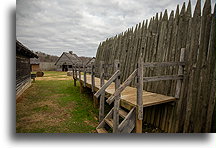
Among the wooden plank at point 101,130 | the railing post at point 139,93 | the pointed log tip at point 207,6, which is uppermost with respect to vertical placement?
the pointed log tip at point 207,6

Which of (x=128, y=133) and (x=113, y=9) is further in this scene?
(x=113, y=9)

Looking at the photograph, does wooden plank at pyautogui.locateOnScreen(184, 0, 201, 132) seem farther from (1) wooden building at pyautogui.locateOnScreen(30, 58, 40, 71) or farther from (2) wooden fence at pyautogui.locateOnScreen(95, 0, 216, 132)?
(1) wooden building at pyautogui.locateOnScreen(30, 58, 40, 71)

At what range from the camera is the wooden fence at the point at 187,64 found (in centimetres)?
218

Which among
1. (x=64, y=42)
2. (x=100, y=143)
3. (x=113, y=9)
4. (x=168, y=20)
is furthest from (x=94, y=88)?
(x=168, y=20)

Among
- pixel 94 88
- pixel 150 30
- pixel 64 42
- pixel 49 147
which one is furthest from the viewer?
pixel 94 88

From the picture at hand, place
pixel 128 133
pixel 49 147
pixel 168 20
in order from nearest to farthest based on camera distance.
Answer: pixel 49 147
pixel 128 133
pixel 168 20

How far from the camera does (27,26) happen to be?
2.58 metres

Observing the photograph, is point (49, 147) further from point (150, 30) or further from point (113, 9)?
point (150, 30)

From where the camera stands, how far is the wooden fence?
2.18 m

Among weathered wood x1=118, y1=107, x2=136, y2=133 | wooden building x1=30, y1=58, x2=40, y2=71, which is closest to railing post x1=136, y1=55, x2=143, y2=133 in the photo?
weathered wood x1=118, y1=107, x2=136, y2=133

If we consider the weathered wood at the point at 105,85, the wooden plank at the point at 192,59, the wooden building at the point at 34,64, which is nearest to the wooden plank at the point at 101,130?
the weathered wood at the point at 105,85

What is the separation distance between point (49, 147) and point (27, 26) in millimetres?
2436

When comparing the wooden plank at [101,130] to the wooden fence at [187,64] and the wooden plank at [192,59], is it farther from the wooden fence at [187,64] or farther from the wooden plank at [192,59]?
the wooden plank at [192,59]

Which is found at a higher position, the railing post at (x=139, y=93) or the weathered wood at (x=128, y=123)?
the railing post at (x=139, y=93)
